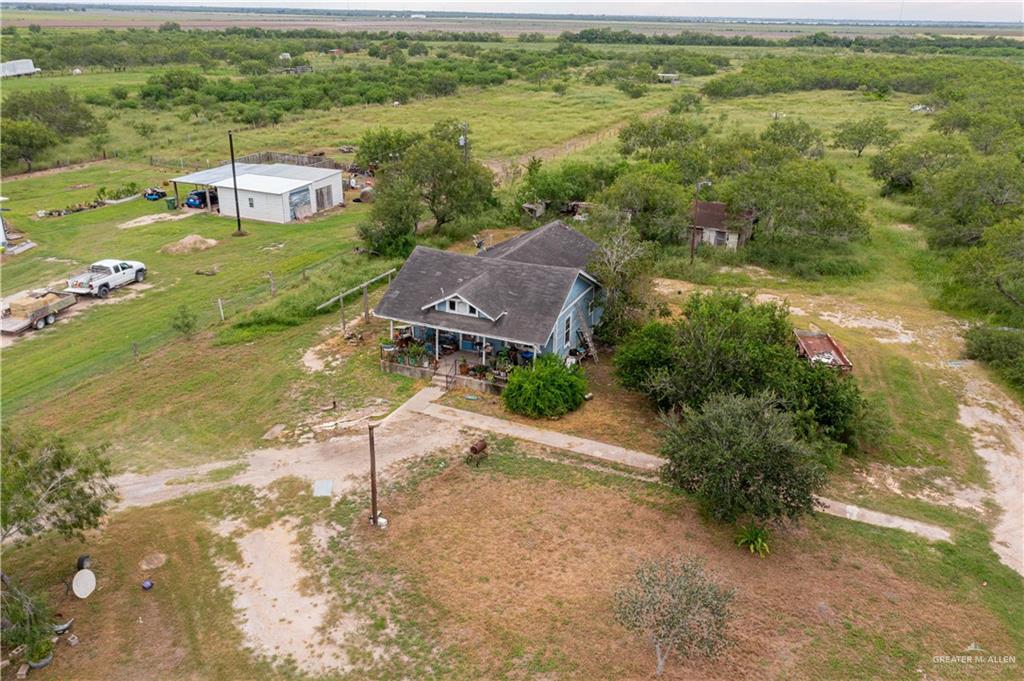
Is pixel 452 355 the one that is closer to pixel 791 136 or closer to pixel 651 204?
pixel 651 204

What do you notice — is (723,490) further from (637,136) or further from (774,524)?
(637,136)

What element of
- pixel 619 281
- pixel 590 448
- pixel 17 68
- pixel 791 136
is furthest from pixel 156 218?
pixel 17 68

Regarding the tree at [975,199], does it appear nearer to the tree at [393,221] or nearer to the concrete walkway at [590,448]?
the concrete walkway at [590,448]

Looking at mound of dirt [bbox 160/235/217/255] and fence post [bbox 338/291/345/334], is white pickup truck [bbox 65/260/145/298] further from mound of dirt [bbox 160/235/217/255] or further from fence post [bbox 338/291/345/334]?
fence post [bbox 338/291/345/334]

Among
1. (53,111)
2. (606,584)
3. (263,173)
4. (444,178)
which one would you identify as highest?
(53,111)

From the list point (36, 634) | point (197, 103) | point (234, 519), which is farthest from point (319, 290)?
point (197, 103)
